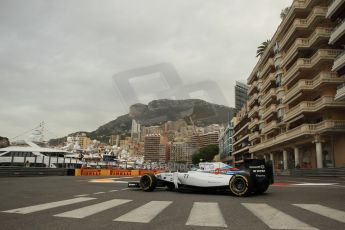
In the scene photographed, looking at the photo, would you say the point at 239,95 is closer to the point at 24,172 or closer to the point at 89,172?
the point at 89,172

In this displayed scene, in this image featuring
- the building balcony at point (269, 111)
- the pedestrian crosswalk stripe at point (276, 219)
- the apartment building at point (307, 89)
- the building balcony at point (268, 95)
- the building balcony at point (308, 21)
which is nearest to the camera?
the pedestrian crosswalk stripe at point (276, 219)

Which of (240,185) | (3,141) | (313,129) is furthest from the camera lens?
(3,141)

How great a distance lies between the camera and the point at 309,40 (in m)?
39.5

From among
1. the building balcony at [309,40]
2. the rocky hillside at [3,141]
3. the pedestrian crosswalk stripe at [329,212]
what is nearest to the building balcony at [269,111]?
the building balcony at [309,40]

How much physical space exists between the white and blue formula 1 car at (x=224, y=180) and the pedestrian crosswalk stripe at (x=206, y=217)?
9.83 feet

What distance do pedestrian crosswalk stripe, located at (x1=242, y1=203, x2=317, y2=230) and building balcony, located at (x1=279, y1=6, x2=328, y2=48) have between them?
3651cm

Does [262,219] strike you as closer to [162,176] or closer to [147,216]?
[147,216]

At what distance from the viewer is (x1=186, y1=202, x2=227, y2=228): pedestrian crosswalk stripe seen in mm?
5113

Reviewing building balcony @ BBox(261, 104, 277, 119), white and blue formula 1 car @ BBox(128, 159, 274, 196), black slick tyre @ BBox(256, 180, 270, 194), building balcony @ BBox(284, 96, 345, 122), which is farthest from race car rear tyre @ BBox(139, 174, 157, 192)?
building balcony @ BBox(261, 104, 277, 119)

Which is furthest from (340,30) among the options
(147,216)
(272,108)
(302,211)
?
(147,216)

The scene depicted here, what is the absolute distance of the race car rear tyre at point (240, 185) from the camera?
955 centimetres

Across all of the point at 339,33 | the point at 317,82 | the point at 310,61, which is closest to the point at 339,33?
the point at 339,33

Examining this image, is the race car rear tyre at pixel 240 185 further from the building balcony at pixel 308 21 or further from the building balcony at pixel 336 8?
the building balcony at pixel 308 21

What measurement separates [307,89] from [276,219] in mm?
36778
